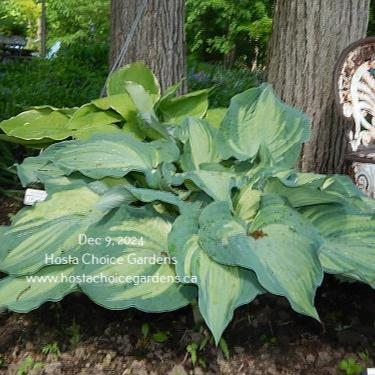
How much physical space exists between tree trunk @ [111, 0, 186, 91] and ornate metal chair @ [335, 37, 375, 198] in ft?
3.49

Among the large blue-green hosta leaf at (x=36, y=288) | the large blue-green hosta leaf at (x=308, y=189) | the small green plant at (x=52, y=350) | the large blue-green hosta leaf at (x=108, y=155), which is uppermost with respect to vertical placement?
the large blue-green hosta leaf at (x=108, y=155)

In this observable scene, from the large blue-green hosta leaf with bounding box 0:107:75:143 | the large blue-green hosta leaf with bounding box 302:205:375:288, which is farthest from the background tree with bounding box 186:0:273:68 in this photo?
the large blue-green hosta leaf with bounding box 302:205:375:288

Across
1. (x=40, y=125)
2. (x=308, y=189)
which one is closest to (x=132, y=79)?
(x=40, y=125)

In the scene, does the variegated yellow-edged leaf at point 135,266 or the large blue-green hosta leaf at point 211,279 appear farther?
the variegated yellow-edged leaf at point 135,266

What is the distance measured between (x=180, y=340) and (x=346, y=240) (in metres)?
0.63

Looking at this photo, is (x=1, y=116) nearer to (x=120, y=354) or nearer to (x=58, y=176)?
(x=58, y=176)

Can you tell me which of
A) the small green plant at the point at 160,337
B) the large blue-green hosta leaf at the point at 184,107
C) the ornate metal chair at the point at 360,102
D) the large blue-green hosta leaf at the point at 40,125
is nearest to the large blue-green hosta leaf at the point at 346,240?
the small green plant at the point at 160,337

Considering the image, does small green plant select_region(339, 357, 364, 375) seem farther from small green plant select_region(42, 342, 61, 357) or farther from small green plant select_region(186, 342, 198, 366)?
small green plant select_region(42, 342, 61, 357)

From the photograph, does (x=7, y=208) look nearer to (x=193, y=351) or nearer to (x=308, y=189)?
(x=193, y=351)

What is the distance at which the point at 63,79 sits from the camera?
4.75 metres

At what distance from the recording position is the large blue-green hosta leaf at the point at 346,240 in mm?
1763

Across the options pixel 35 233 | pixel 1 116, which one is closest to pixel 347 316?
pixel 35 233

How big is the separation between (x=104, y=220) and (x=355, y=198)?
2.93ft

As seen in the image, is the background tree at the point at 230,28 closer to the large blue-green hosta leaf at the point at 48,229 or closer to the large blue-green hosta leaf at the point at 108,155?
the large blue-green hosta leaf at the point at 108,155
